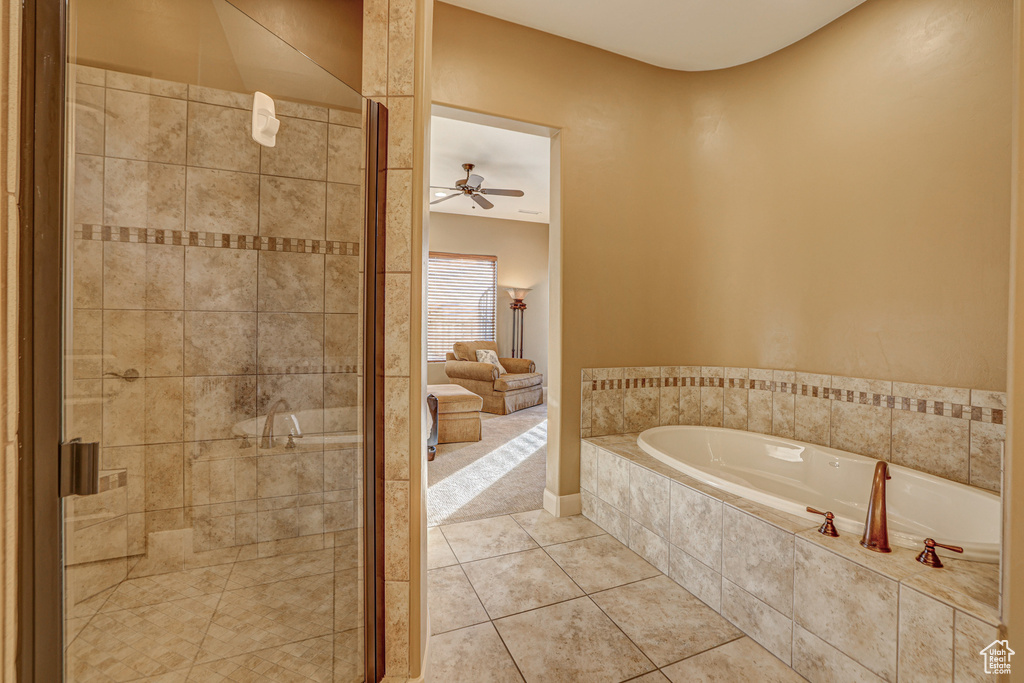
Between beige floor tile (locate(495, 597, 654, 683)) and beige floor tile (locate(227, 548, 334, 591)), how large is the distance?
2.96ft

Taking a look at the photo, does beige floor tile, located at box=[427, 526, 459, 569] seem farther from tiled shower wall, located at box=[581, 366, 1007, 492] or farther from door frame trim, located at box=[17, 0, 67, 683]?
door frame trim, located at box=[17, 0, 67, 683]

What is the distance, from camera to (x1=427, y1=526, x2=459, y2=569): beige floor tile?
2.25 m

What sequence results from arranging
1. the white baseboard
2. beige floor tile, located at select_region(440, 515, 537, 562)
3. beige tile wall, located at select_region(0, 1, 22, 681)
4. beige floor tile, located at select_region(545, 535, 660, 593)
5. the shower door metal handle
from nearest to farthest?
beige tile wall, located at select_region(0, 1, 22, 681)
the shower door metal handle
beige floor tile, located at select_region(545, 535, 660, 593)
beige floor tile, located at select_region(440, 515, 537, 562)
the white baseboard

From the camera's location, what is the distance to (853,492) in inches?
87.5

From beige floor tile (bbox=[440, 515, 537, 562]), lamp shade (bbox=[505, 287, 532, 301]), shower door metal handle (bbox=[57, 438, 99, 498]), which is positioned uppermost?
lamp shade (bbox=[505, 287, 532, 301])

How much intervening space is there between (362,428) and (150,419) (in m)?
0.50

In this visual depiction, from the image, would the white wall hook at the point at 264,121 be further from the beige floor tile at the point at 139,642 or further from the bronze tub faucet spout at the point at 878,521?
the bronze tub faucet spout at the point at 878,521

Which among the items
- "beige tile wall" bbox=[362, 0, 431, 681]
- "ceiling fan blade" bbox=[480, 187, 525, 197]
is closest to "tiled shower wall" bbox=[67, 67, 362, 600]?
"beige tile wall" bbox=[362, 0, 431, 681]

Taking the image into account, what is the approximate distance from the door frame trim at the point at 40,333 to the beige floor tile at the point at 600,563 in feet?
6.13

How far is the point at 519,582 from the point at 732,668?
0.91 meters

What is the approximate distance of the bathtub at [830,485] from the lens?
5.66 feet

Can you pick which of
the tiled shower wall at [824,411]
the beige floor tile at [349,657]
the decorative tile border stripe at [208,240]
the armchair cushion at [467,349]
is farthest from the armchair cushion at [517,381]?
the decorative tile border stripe at [208,240]

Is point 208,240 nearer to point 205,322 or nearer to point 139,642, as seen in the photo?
point 205,322

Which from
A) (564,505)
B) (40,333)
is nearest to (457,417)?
(564,505)
